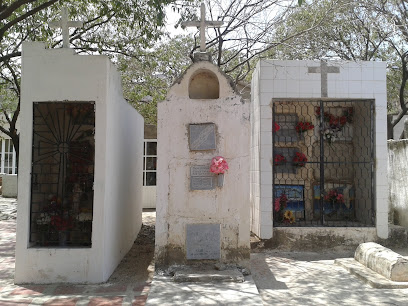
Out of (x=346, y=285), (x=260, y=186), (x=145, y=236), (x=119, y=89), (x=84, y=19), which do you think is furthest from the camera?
(x=84, y=19)

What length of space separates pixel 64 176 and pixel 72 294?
7.92ft

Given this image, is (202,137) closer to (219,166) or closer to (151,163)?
(219,166)

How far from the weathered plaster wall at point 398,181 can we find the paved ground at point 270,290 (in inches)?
117

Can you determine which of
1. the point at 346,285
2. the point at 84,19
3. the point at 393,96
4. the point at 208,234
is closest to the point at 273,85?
the point at 208,234

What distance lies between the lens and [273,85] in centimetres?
781

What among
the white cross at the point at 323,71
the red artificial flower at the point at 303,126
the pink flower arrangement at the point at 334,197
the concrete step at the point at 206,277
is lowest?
the concrete step at the point at 206,277

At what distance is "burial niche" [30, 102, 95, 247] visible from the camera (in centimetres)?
640

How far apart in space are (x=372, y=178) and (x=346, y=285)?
2.98m

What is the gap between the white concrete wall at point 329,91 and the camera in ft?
25.3

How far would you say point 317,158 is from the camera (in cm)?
925

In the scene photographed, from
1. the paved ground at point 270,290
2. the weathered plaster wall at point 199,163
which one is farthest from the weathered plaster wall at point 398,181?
the weathered plaster wall at point 199,163

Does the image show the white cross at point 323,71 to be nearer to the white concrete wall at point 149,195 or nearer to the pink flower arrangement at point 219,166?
the pink flower arrangement at point 219,166

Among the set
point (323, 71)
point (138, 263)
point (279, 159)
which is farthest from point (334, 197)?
point (138, 263)

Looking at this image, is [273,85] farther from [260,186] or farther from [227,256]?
[227,256]
